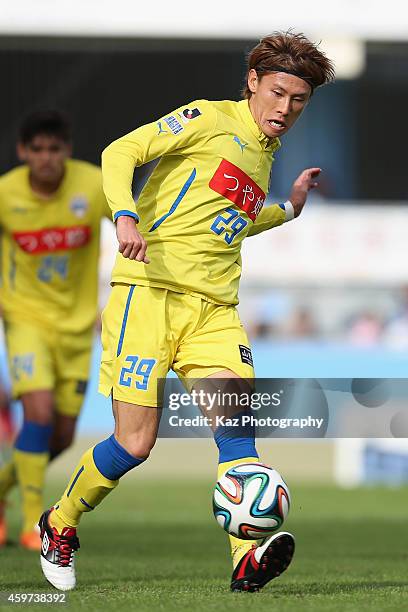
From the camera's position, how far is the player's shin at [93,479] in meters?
5.48

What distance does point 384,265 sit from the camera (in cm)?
1866

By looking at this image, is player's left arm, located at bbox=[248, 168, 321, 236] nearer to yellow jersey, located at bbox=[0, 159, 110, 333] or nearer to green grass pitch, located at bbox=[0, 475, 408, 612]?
green grass pitch, located at bbox=[0, 475, 408, 612]

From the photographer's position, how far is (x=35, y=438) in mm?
8055

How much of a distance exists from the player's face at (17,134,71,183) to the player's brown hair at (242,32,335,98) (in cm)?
256

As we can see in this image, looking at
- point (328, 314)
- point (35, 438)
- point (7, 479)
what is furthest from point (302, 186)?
point (328, 314)

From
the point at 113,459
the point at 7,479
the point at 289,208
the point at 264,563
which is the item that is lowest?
the point at 7,479

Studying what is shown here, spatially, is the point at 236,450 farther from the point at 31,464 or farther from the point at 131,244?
the point at 31,464

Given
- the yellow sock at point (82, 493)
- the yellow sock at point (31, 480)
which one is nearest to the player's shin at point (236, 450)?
the yellow sock at point (82, 493)

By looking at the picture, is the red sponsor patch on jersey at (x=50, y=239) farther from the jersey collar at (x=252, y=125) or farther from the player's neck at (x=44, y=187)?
the jersey collar at (x=252, y=125)

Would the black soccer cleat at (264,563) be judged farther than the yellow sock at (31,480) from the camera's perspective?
No

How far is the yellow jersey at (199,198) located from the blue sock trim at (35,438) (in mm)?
2580

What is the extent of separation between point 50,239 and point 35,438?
3.75 ft

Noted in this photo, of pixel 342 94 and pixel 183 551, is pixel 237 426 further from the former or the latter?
pixel 342 94

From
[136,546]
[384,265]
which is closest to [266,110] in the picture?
[136,546]
